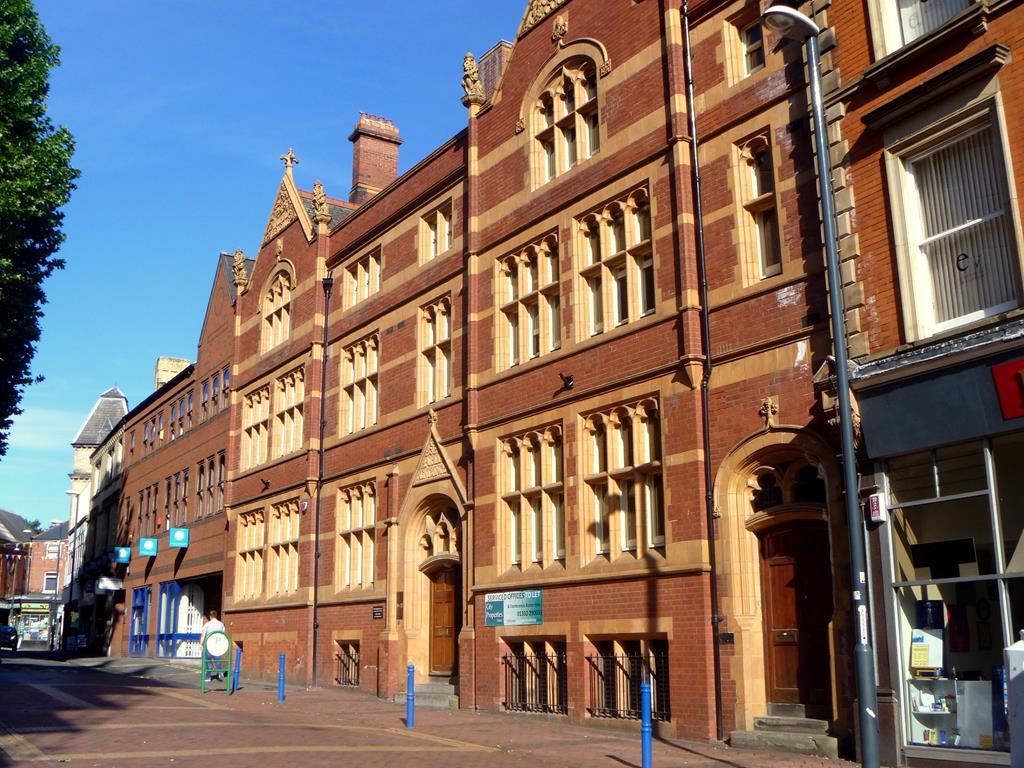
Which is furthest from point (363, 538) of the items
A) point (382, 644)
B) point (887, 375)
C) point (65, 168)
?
point (887, 375)

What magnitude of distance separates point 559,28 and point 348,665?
15439 millimetres

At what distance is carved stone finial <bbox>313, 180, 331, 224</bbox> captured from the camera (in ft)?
96.3

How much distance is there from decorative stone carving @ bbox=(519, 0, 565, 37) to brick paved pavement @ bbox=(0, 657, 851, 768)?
1359 cm

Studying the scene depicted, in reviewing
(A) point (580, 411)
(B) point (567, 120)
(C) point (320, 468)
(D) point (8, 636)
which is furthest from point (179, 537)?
(D) point (8, 636)

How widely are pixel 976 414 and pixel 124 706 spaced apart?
1447 cm

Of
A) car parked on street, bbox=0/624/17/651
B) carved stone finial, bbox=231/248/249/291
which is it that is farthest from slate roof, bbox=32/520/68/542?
carved stone finial, bbox=231/248/249/291

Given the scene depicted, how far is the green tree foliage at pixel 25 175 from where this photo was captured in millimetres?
19688

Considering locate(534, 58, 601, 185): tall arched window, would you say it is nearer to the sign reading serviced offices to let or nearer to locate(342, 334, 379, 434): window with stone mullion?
locate(342, 334, 379, 434): window with stone mullion

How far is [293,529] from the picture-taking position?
29.0m

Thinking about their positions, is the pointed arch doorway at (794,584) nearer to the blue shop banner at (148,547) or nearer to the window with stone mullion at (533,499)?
the window with stone mullion at (533,499)

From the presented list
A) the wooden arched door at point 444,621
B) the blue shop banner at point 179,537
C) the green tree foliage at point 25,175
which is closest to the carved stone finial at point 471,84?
the green tree foliage at point 25,175

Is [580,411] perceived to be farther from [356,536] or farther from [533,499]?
[356,536]

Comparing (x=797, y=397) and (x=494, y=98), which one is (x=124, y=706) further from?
(x=494, y=98)

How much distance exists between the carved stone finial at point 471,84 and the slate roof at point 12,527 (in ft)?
341
